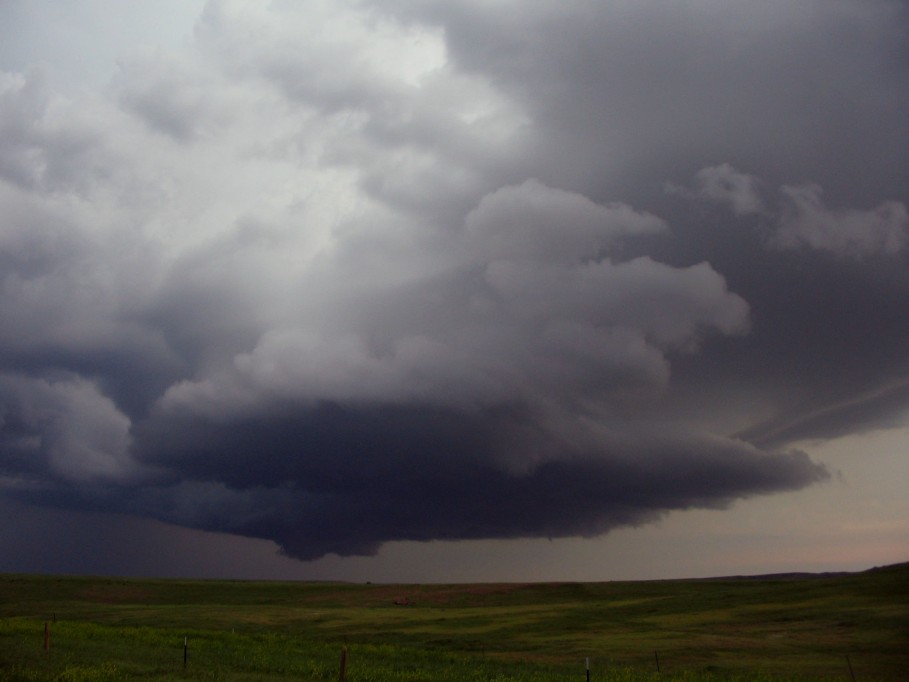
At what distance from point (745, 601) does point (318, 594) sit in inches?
3480

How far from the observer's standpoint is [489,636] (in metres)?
79.6

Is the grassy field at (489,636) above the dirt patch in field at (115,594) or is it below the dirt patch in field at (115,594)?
above

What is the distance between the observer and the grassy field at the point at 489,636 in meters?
44.0

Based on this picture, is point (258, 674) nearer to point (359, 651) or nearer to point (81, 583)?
point (359, 651)

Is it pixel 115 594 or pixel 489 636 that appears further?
pixel 115 594

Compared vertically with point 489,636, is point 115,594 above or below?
below

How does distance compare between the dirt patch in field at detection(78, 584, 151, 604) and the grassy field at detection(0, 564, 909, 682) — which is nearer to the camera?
the grassy field at detection(0, 564, 909, 682)

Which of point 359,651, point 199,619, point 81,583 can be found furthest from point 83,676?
point 81,583

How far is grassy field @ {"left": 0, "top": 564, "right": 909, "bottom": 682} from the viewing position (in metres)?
44.0

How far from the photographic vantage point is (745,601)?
363ft

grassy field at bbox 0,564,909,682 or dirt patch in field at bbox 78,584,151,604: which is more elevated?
grassy field at bbox 0,564,909,682

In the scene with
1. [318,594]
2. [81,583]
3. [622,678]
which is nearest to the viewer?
[622,678]

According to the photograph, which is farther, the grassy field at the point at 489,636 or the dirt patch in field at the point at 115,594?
the dirt patch in field at the point at 115,594

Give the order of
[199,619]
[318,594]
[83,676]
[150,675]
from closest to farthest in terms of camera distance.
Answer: [83,676] < [150,675] < [199,619] < [318,594]
